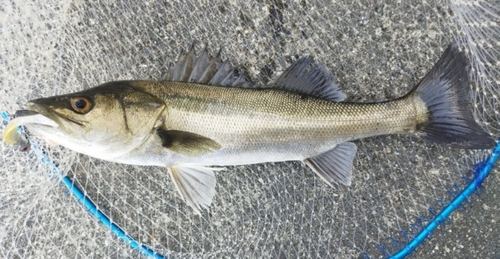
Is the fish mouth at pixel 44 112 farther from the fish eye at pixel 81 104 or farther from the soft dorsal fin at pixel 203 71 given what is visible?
the soft dorsal fin at pixel 203 71

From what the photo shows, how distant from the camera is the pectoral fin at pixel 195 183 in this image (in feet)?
6.77

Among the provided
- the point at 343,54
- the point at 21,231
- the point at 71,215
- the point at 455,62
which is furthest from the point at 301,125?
the point at 21,231

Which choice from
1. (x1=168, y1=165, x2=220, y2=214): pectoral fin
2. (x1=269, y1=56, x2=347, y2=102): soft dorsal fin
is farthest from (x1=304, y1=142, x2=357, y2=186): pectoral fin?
(x1=168, y1=165, x2=220, y2=214): pectoral fin

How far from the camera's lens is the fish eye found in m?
1.82

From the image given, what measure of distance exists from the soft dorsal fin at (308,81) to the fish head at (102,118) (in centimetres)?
59

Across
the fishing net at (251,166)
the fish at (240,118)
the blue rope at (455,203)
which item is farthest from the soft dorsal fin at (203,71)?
the blue rope at (455,203)

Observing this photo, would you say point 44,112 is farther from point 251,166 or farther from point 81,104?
point 251,166

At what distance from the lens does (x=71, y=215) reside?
2.47 metres

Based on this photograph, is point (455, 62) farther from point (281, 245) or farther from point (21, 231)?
point (21, 231)

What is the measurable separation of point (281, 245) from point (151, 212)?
758mm

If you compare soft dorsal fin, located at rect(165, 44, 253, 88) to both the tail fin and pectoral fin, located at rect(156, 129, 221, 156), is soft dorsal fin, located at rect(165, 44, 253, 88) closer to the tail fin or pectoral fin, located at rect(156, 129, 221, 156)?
pectoral fin, located at rect(156, 129, 221, 156)

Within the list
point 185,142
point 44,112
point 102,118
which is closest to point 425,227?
point 185,142

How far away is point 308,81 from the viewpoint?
2021 mm

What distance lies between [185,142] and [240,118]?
270mm
